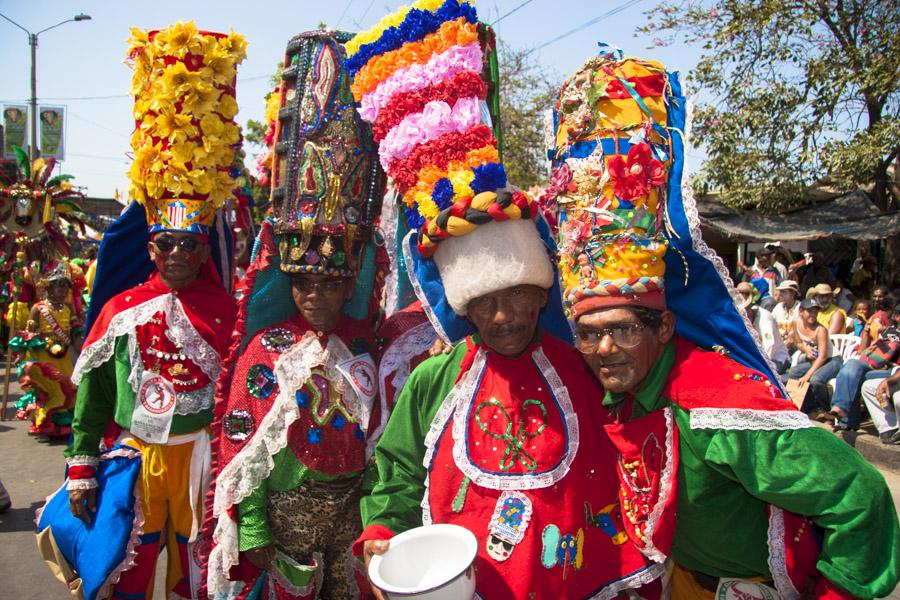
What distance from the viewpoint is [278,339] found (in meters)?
2.96

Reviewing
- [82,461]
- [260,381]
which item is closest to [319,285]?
[260,381]

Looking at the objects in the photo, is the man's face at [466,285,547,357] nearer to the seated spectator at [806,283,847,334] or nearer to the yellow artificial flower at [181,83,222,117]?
the yellow artificial flower at [181,83,222,117]

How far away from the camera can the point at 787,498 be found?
1.81 m

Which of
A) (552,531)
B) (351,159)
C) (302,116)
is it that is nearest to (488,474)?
(552,531)

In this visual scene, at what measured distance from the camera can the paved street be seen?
449cm

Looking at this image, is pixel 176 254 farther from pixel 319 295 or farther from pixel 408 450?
pixel 408 450

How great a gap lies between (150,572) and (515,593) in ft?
6.66

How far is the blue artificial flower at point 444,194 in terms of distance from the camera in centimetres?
225

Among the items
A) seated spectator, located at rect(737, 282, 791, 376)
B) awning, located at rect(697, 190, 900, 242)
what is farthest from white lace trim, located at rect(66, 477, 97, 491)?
awning, located at rect(697, 190, 900, 242)

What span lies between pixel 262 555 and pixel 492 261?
5.11 ft

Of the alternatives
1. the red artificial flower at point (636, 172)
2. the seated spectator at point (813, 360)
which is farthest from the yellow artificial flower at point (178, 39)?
the seated spectator at point (813, 360)

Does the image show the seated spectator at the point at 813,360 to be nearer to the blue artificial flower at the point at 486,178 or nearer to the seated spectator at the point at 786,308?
the seated spectator at the point at 786,308

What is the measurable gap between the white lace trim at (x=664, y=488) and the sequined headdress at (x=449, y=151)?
60 cm

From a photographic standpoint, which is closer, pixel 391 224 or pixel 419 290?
pixel 419 290
